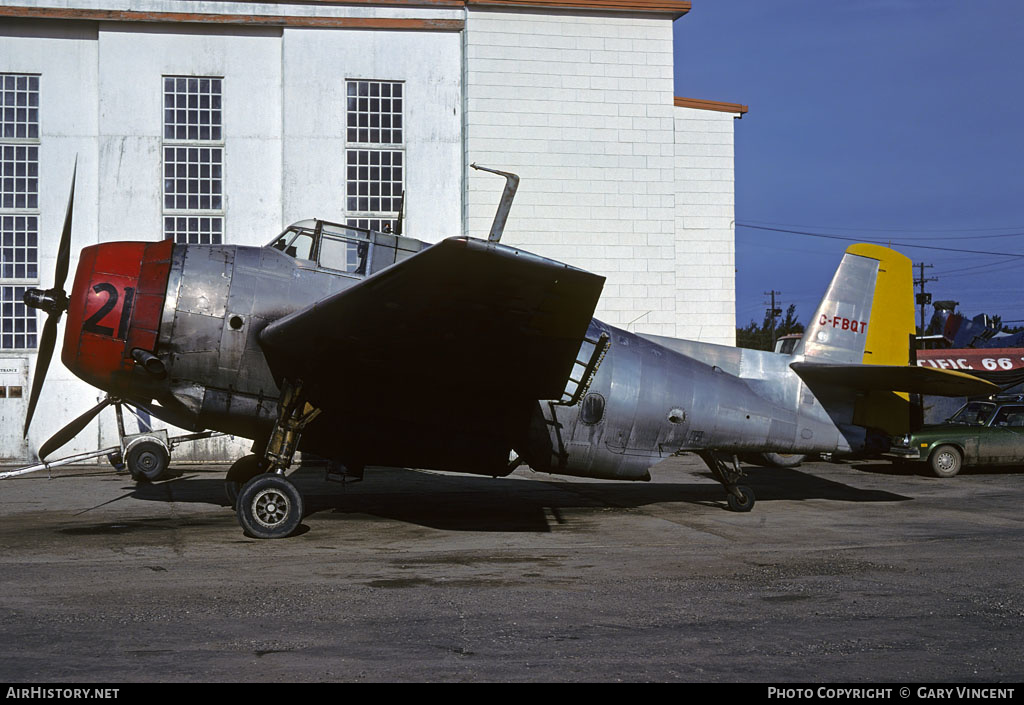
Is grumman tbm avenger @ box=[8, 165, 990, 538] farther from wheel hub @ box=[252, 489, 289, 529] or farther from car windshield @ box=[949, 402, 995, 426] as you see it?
car windshield @ box=[949, 402, 995, 426]

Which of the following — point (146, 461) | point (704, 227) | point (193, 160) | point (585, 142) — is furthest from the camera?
point (704, 227)

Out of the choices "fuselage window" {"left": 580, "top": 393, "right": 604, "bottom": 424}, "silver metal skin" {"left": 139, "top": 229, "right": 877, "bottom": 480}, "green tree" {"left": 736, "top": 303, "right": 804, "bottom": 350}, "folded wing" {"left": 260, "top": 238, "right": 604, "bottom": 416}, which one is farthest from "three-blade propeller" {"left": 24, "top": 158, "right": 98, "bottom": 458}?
"green tree" {"left": 736, "top": 303, "right": 804, "bottom": 350}

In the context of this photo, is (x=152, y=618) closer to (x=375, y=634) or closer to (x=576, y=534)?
(x=375, y=634)

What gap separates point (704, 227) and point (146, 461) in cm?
1446

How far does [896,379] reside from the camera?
1170 cm

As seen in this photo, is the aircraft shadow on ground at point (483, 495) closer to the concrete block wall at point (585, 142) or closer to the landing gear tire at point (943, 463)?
the landing gear tire at point (943, 463)

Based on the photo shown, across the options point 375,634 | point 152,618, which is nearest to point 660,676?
point 375,634

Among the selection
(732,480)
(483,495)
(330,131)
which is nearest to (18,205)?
(330,131)

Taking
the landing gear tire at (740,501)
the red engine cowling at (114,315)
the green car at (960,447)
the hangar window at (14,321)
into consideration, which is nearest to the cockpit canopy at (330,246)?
the red engine cowling at (114,315)

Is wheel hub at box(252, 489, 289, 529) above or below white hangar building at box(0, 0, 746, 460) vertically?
below

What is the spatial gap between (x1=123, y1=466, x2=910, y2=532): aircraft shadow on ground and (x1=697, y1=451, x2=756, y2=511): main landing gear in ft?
2.61

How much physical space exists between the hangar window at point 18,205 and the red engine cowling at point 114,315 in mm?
12402

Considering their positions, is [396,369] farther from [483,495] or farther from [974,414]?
[974,414]

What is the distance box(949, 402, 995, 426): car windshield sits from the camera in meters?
20.5
